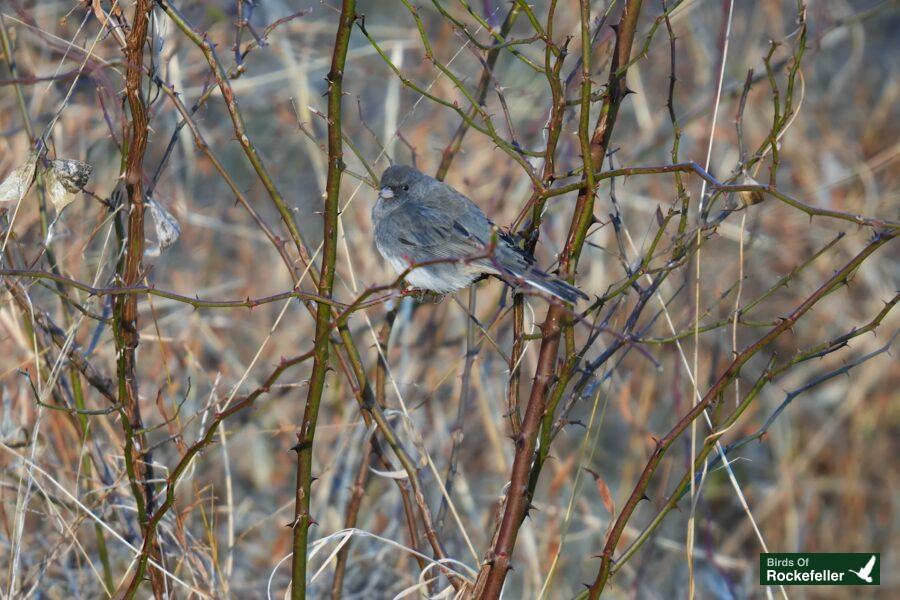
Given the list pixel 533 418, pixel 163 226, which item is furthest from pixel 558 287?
pixel 163 226

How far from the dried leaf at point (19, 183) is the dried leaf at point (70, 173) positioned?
49 millimetres

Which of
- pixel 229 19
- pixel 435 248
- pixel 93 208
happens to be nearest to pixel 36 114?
pixel 93 208

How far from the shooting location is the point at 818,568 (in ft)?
9.71

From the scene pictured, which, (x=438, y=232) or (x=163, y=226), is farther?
(x=438, y=232)

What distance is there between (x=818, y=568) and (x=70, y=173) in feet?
8.42

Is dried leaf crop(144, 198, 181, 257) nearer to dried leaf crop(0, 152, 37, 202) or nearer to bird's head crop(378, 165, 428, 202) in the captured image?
dried leaf crop(0, 152, 37, 202)

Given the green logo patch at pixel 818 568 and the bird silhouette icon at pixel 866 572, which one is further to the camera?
the bird silhouette icon at pixel 866 572

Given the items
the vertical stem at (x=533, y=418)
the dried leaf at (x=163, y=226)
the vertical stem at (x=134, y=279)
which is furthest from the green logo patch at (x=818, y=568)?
the dried leaf at (x=163, y=226)

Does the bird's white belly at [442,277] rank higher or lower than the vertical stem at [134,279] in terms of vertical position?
higher

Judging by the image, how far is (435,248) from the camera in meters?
3.24

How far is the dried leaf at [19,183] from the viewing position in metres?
1.93

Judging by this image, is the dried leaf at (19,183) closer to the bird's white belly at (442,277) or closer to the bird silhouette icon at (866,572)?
the bird's white belly at (442,277)

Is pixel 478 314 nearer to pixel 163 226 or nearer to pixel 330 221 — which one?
pixel 163 226

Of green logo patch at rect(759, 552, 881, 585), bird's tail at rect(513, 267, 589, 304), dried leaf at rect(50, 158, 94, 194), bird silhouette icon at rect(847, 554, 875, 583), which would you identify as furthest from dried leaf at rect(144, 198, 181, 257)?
bird silhouette icon at rect(847, 554, 875, 583)
